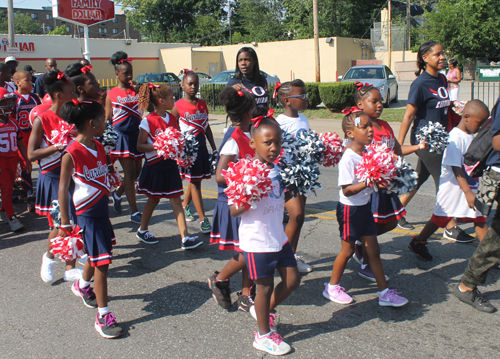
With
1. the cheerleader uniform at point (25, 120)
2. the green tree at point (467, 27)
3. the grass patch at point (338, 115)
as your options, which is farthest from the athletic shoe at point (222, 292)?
the green tree at point (467, 27)

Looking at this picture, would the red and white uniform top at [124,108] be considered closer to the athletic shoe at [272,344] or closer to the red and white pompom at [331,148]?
the red and white pompom at [331,148]

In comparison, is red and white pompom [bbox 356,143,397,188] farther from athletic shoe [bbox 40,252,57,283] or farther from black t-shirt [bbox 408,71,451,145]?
athletic shoe [bbox 40,252,57,283]

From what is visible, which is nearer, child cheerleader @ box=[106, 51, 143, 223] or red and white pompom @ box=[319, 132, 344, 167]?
red and white pompom @ box=[319, 132, 344, 167]

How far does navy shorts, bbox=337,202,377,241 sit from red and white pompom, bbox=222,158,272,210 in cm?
107

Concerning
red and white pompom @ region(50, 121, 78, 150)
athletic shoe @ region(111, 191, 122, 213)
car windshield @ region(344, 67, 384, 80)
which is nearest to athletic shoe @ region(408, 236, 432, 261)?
red and white pompom @ region(50, 121, 78, 150)

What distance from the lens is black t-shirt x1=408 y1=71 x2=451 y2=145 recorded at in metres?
5.08

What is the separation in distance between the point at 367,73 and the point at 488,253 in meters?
17.3

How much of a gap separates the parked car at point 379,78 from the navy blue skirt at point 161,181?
14.5 metres

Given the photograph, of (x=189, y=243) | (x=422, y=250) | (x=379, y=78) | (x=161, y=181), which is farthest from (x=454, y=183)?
(x=379, y=78)

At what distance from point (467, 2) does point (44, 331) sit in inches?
1477

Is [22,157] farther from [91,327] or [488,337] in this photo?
[488,337]

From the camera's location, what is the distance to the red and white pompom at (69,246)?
352 cm

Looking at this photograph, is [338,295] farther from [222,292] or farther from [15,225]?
[15,225]

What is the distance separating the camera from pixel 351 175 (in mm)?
3566
